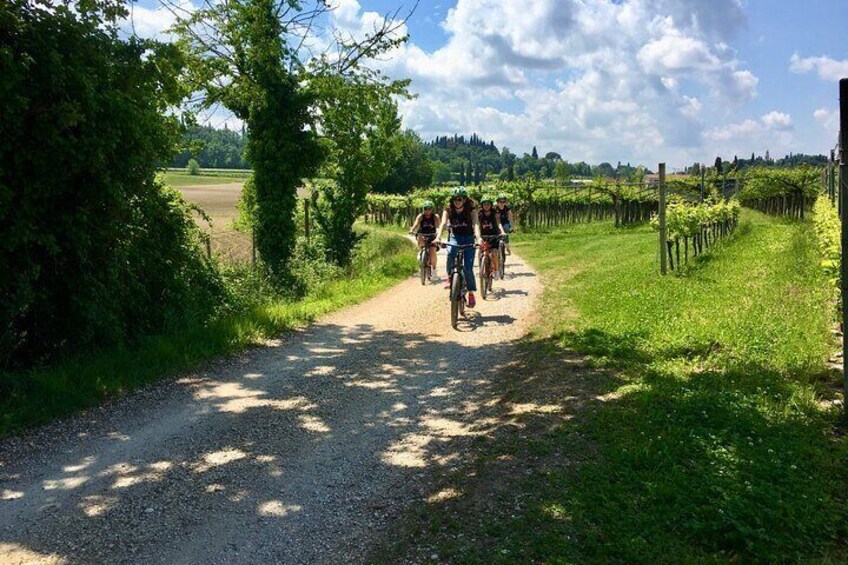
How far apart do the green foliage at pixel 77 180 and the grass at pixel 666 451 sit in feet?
16.4

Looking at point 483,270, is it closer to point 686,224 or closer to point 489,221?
point 489,221

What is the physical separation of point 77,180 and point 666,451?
6.69 m

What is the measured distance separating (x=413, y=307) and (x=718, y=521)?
Result: 856 centimetres

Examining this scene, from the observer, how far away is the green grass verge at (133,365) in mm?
6039

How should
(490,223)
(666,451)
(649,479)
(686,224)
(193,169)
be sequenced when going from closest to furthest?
1. (649,479)
2. (666,451)
3. (490,223)
4. (686,224)
5. (193,169)

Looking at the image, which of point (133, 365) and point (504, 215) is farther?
point (504, 215)

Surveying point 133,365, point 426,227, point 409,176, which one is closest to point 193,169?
point 409,176

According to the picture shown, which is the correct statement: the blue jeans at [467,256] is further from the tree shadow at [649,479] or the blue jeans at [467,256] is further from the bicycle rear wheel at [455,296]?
the tree shadow at [649,479]

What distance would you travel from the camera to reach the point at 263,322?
9.59 meters

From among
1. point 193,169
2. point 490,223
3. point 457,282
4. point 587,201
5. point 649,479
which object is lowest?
point 649,479

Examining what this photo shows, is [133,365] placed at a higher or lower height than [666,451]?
higher

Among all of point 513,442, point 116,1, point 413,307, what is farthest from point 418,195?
point 513,442

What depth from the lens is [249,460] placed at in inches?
198

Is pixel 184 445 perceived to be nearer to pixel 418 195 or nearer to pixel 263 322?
pixel 263 322
